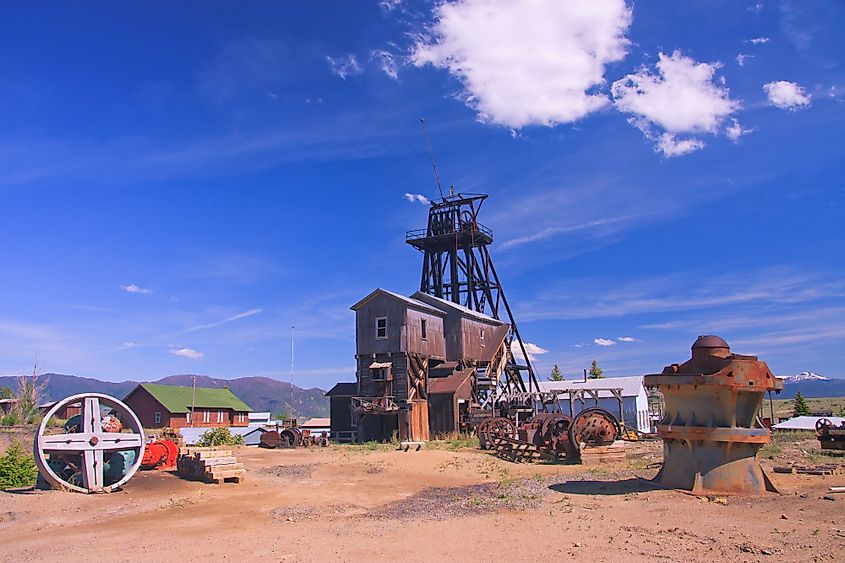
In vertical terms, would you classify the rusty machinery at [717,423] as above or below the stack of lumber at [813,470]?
above

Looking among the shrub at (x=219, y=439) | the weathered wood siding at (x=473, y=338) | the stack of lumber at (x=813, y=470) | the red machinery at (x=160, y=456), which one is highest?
the weathered wood siding at (x=473, y=338)

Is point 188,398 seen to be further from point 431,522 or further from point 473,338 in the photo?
point 431,522

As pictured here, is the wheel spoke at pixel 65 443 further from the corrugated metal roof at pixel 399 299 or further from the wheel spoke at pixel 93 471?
the corrugated metal roof at pixel 399 299

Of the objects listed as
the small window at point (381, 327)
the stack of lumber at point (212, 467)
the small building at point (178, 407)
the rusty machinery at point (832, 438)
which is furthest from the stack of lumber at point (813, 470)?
the small building at point (178, 407)

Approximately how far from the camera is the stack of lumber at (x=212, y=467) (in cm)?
1758

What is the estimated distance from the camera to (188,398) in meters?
60.1

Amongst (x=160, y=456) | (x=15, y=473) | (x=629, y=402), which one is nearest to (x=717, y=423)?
(x=160, y=456)

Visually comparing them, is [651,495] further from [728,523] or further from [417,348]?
[417,348]

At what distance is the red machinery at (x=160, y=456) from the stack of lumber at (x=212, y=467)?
4.42 ft


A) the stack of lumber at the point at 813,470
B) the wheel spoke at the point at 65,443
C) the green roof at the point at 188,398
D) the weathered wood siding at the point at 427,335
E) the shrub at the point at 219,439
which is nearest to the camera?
the stack of lumber at the point at 813,470

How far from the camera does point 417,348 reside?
38.3 m

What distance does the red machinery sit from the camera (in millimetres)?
19922

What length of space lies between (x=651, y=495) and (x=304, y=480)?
Result: 1058cm

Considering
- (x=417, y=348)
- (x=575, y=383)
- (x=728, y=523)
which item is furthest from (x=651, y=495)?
(x=575, y=383)
